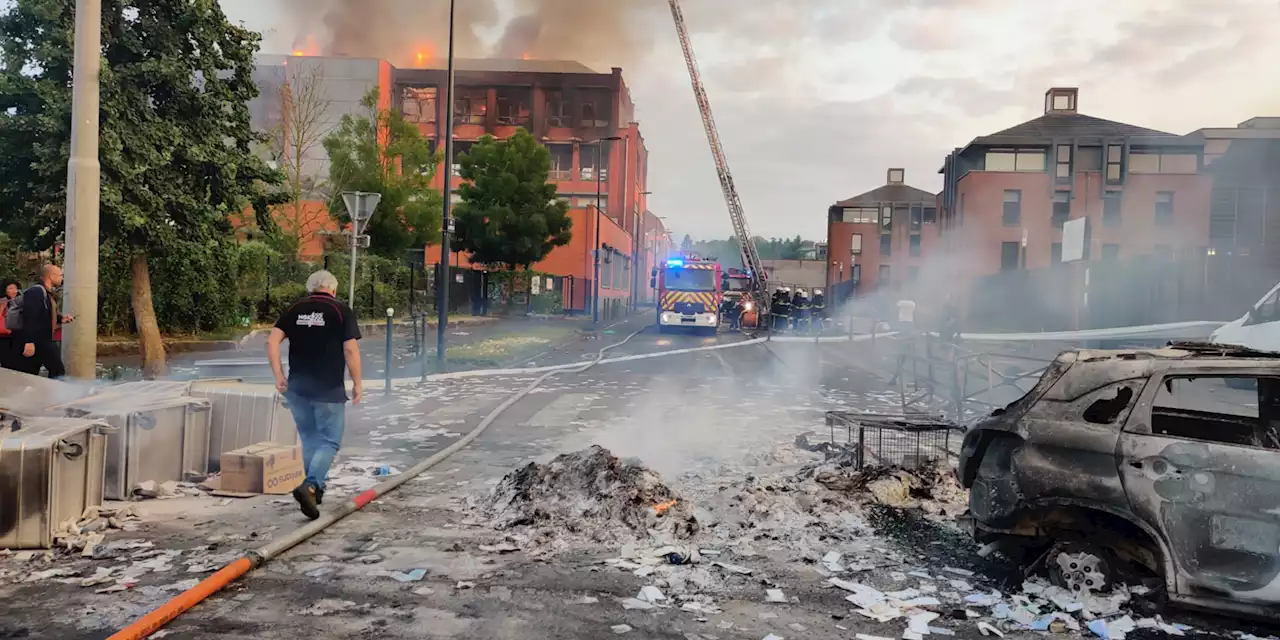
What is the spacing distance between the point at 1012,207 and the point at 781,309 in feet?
62.6

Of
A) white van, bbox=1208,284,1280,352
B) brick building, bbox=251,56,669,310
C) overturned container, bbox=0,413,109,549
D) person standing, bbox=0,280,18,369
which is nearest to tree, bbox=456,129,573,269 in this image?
brick building, bbox=251,56,669,310

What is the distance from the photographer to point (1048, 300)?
33062 mm

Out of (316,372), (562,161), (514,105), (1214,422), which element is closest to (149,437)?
(316,372)

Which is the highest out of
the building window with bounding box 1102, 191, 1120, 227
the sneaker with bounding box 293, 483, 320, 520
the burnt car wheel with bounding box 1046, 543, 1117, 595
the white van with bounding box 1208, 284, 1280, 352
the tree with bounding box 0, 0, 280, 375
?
the building window with bounding box 1102, 191, 1120, 227

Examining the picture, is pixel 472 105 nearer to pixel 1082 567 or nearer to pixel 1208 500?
pixel 1082 567

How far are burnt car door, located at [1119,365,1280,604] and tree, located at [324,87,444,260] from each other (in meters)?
31.2

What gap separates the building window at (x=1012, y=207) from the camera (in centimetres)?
4888

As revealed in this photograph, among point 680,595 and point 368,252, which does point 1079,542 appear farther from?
point 368,252

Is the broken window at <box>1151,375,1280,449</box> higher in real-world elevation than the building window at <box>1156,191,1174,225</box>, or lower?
lower

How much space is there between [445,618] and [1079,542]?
3441mm

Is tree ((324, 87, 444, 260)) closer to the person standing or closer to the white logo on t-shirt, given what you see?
the person standing

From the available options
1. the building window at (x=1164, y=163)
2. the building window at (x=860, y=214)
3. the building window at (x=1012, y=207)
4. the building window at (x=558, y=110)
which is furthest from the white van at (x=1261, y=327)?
the building window at (x=860, y=214)

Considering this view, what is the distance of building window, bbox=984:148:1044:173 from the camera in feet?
160

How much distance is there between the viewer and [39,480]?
203 inches
